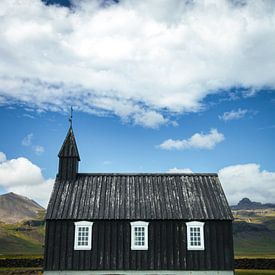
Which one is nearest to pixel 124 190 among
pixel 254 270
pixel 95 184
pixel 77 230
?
pixel 95 184

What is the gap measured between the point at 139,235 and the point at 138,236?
0.36 ft

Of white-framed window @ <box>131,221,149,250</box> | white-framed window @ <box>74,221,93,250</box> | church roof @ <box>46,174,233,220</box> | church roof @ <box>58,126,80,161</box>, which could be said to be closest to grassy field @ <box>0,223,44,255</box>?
church roof @ <box>58,126,80,161</box>

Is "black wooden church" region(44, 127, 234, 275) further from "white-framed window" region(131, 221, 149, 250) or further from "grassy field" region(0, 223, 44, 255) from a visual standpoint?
"grassy field" region(0, 223, 44, 255)

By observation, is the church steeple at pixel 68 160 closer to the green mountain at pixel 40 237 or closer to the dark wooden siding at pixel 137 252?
the dark wooden siding at pixel 137 252

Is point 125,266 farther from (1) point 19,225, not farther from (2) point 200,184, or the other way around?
(1) point 19,225

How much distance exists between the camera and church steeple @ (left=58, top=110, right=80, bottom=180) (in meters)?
33.2

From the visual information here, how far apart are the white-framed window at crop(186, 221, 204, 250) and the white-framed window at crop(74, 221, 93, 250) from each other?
763cm

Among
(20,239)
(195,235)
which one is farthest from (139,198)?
(20,239)

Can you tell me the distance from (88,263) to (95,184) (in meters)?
6.87

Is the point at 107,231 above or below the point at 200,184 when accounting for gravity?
below

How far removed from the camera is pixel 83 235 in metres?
29.3

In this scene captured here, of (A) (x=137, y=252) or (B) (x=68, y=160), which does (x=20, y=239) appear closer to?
(B) (x=68, y=160)

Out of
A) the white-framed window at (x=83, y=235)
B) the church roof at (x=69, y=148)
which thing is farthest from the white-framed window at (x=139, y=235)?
the church roof at (x=69, y=148)

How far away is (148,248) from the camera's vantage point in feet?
95.5
